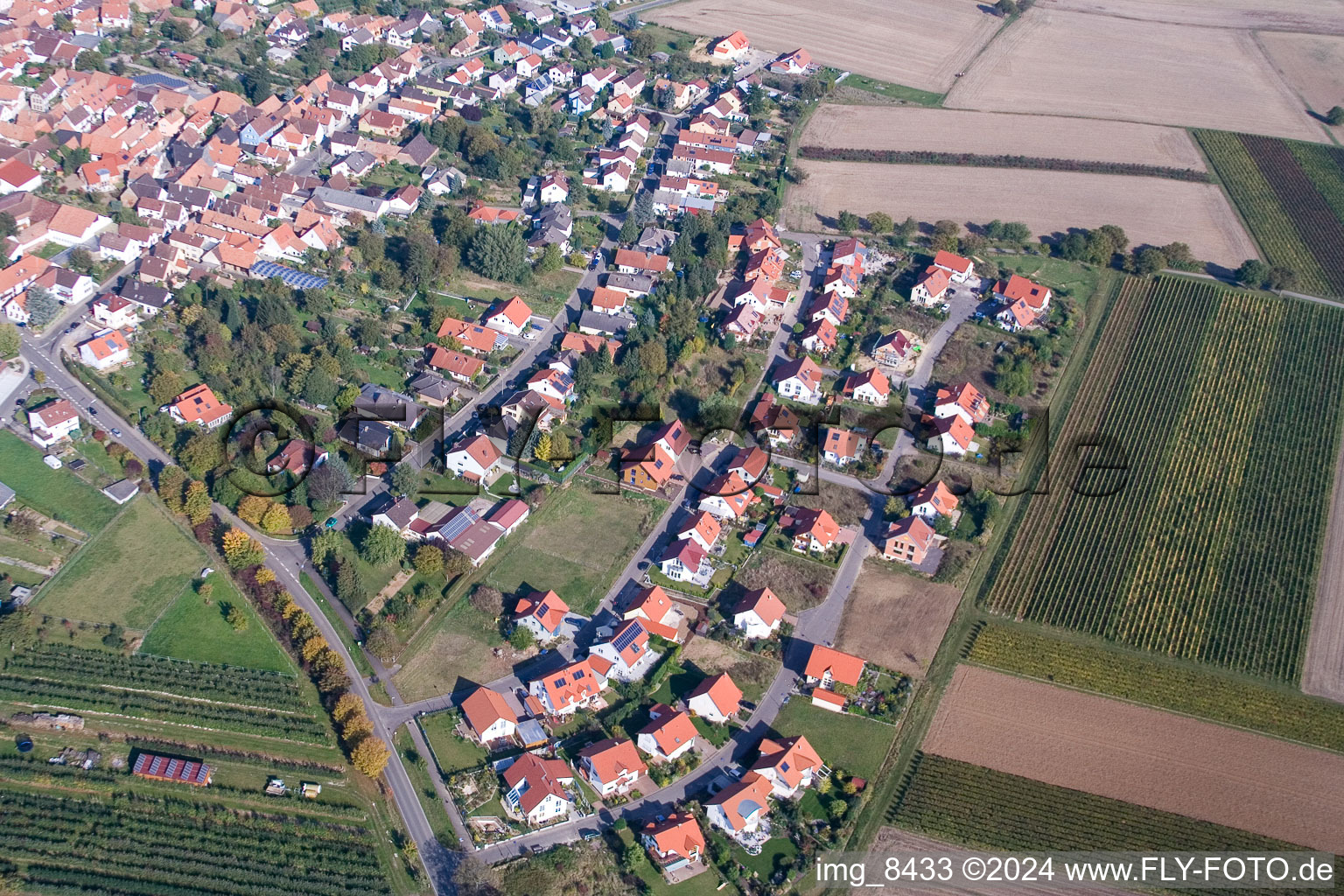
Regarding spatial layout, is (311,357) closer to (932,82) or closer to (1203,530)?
(1203,530)

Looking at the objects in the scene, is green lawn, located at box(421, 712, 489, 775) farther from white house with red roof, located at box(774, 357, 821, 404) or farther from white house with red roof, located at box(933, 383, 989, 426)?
white house with red roof, located at box(933, 383, 989, 426)

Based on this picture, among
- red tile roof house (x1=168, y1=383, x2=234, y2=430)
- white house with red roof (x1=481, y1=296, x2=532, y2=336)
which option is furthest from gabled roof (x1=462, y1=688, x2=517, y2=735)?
white house with red roof (x1=481, y1=296, x2=532, y2=336)

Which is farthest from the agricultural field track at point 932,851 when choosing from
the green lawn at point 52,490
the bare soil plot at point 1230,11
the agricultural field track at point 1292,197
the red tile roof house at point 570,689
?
the bare soil plot at point 1230,11

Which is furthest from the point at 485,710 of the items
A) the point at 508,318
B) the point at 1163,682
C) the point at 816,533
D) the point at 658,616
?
the point at 1163,682

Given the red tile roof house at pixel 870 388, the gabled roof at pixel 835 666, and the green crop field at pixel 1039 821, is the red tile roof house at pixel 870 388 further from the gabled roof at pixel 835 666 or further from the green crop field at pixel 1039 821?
the green crop field at pixel 1039 821

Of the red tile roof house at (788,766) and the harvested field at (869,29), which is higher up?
the harvested field at (869,29)

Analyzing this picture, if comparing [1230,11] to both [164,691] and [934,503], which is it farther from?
[164,691]
